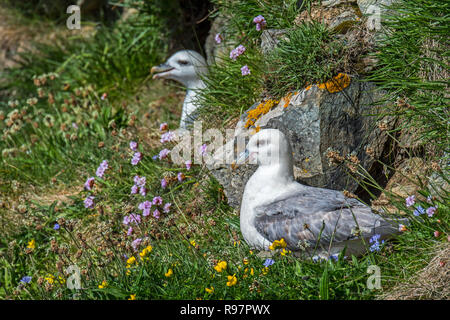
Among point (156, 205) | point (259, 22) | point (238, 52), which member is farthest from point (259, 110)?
point (156, 205)

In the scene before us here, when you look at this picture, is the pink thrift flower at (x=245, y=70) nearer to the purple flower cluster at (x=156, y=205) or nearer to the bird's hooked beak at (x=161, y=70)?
the purple flower cluster at (x=156, y=205)

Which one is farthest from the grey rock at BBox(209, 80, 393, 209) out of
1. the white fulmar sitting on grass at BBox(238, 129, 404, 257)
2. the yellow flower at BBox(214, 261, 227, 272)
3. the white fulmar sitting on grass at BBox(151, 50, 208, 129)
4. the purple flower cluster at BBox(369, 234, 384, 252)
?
the white fulmar sitting on grass at BBox(151, 50, 208, 129)

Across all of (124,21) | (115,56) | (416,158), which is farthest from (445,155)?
(124,21)

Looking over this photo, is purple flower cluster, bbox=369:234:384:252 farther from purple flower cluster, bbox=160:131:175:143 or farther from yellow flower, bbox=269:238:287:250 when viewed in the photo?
purple flower cluster, bbox=160:131:175:143

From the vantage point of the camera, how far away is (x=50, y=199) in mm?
5719

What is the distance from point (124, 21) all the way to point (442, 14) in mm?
4814

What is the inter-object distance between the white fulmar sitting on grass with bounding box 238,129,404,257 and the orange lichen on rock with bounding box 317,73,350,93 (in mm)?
640

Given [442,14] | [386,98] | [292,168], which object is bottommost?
[292,168]

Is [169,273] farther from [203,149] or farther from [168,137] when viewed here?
[168,137]

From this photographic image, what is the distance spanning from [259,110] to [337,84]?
641mm

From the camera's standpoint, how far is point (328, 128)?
432 centimetres

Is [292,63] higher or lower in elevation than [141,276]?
higher
